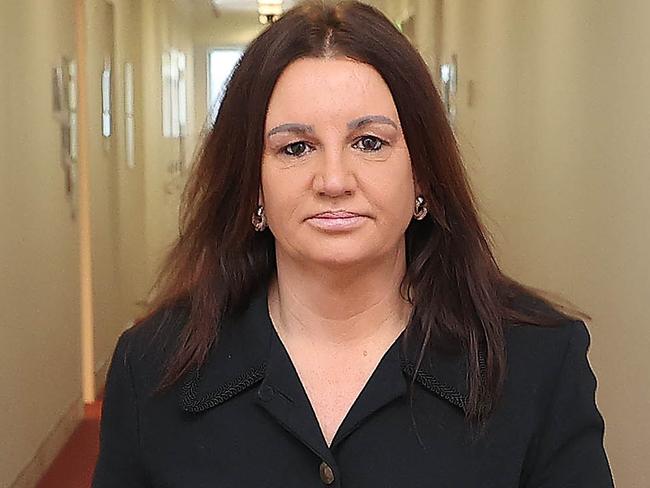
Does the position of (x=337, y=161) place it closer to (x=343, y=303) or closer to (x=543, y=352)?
(x=343, y=303)

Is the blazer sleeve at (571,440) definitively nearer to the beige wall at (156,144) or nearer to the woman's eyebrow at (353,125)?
the woman's eyebrow at (353,125)

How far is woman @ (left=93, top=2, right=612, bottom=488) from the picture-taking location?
114 centimetres

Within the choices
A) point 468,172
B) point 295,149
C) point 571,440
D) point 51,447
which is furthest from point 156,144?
point 571,440

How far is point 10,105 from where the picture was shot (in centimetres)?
333

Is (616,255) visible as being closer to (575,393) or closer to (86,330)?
(575,393)

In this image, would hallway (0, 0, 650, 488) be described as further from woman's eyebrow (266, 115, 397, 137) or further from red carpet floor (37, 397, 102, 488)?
woman's eyebrow (266, 115, 397, 137)

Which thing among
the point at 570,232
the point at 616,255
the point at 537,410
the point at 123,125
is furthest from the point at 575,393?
the point at 123,125

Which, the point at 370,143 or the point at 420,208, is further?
the point at 420,208

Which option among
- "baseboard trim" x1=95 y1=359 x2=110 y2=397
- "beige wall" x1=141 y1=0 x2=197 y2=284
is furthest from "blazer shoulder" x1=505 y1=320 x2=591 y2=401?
"beige wall" x1=141 y1=0 x2=197 y2=284

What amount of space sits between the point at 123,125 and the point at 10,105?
2.83 m

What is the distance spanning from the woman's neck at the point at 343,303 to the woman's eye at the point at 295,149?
0.15 meters

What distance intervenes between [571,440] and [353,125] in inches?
17.0

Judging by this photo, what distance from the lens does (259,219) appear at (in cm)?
127

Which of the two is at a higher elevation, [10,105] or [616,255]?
[10,105]
